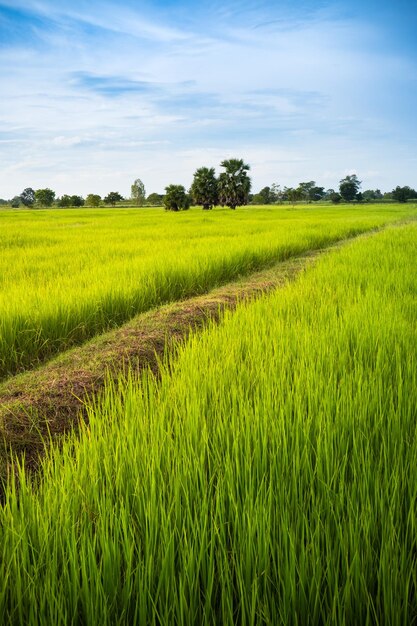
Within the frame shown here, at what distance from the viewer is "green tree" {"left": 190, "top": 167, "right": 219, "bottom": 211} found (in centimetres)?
5666

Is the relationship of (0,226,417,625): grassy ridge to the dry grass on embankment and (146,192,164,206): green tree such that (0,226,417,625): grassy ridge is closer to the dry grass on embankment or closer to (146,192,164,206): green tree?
the dry grass on embankment

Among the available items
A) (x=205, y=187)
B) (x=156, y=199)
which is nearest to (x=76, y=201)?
(x=156, y=199)

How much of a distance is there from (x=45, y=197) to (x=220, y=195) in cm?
3390

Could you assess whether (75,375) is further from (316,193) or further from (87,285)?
(316,193)

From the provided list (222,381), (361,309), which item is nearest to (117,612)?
(222,381)

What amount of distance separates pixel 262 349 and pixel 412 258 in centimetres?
461

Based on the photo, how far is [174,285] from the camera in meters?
6.06

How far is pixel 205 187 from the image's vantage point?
187 ft

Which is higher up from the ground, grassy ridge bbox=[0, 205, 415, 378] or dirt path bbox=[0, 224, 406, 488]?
grassy ridge bbox=[0, 205, 415, 378]

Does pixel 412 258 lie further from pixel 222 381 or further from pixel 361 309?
pixel 222 381

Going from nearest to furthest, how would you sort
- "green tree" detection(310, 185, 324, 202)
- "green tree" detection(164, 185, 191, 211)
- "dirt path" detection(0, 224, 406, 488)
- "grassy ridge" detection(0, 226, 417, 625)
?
"grassy ridge" detection(0, 226, 417, 625), "dirt path" detection(0, 224, 406, 488), "green tree" detection(164, 185, 191, 211), "green tree" detection(310, 185, 324, 202)

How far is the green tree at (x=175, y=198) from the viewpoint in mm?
52688

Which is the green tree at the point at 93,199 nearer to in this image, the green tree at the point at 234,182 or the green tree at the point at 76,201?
the green tree at the point at 76,201

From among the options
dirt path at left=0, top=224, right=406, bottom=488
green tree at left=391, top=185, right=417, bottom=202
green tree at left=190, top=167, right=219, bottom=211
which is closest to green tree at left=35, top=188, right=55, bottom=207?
green tree at left=190, top=167, right=219, bottom=211
